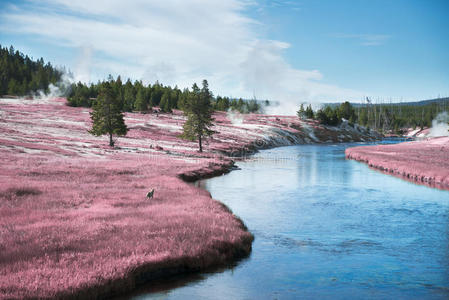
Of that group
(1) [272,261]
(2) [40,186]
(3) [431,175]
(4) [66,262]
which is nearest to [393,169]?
(3) [431,175]

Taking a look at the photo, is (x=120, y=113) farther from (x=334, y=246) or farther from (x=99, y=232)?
(x=334, y=246)

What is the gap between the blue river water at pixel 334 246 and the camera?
42.6 feet

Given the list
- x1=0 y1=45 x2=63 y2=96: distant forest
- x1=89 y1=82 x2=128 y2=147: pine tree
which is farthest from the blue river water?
x1=0 y1=45 x2=63 y2=96: distant forest

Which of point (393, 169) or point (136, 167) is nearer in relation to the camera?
point (136, 167)

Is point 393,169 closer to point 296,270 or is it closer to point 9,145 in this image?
point 296,270

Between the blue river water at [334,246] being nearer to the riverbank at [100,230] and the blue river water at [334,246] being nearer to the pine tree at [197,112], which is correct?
the riverbank at [100,230]

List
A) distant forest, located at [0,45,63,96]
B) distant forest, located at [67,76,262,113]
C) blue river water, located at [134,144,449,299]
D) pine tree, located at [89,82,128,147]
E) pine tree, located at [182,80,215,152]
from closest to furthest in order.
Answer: blue river water, located at [134,144,449,299]
pine tree, located at [89,82,128,147]
pine tree, located at [182,80,215,152]
distant forest, located at [67,76,262,113]
distant forest, located at [0,45,63,96]

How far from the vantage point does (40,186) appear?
77.8 feet

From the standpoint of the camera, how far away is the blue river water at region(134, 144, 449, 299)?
1298 cm

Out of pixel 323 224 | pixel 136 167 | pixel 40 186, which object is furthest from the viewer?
pixel 136 167

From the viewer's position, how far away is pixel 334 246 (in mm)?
17734

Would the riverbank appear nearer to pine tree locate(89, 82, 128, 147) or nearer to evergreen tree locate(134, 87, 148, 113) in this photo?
pine tree locate(89, 82, 128, 147)

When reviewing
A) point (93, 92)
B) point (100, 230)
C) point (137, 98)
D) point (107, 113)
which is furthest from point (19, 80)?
point (100, 230)

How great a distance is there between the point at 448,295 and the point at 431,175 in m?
31.2
